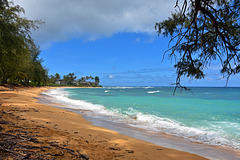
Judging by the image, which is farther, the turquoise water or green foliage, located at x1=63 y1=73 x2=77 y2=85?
green foliage, located at x1=63 y1=73 x2=77 y2=85

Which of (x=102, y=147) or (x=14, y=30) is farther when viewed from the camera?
(x=14, y=30)

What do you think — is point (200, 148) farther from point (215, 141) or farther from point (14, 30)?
point (14, 30)

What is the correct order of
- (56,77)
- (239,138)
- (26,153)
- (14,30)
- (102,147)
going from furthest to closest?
1. (56,77)
2. (14,30)
3. (239,138)
4. (102,147)
5. (26,153)

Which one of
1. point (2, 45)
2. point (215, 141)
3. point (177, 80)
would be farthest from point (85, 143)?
point (2, 45)

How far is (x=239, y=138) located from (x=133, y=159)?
19.7 feet

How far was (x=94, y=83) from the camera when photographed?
162 metres

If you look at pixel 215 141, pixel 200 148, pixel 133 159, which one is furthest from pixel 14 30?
pixel 215 141

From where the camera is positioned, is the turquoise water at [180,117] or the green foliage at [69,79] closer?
the turquoise water at [180,117]

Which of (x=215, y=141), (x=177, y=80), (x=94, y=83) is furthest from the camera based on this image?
(x=94, y=83)

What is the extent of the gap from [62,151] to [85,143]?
1.00 metres

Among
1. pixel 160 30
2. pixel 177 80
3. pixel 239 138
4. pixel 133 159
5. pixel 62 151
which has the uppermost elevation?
pixel 160 30

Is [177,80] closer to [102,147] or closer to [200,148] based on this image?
[102,147]

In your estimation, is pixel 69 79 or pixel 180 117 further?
pixel 69 79

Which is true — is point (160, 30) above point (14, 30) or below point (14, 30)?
below
